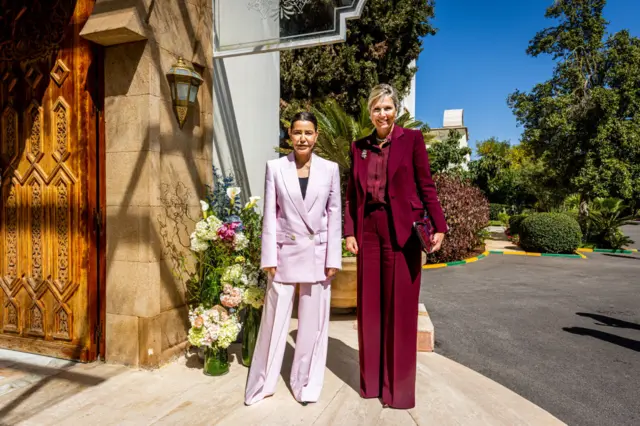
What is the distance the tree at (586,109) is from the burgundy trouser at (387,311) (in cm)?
1599

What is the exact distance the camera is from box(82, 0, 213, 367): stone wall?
10.8ft

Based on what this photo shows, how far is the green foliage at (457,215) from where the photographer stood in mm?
11203

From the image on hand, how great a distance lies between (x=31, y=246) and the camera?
3732 millimetres

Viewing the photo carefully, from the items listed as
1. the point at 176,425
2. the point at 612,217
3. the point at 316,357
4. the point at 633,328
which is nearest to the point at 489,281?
the point at 633,328

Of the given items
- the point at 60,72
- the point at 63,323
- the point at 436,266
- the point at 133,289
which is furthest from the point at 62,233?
the point at 436,266

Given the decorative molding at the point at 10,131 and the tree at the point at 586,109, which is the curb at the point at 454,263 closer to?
the tree at the point at 586,109

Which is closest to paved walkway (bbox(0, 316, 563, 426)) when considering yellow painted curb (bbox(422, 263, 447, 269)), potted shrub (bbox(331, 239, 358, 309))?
potted shrub (bbox(331, 239, 358, 309))

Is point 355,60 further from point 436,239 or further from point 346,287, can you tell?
point 436,239

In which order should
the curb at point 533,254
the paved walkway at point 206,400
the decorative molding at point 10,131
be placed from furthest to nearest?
the curb at point 533,254
the decorative molding at point 10,131
the paved walkway at point 206,400

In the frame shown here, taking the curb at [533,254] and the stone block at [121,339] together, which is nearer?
the stone block at [121,339]

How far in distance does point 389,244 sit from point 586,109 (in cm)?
1701

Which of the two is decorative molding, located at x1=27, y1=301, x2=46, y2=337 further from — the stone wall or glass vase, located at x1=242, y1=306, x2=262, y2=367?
glass vase, located at x1=242, y1=306, x2=262, y2=367

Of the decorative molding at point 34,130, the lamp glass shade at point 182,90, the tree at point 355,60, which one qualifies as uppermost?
the tree at point 355,60

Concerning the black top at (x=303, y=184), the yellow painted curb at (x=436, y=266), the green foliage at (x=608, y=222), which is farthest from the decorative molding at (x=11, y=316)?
the green foliage at (x=608, y=222)
